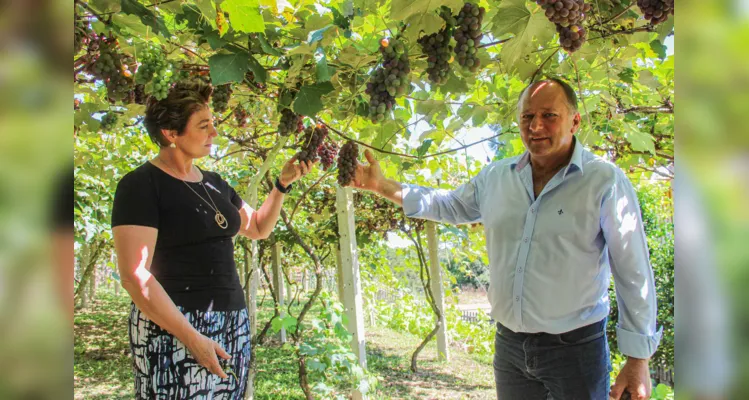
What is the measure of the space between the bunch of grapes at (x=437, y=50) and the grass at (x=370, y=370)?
3.75 metres

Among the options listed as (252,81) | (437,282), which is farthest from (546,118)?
(437,282)

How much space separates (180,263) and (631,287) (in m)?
→ 1.78

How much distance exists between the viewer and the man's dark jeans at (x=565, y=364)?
6.78 ft

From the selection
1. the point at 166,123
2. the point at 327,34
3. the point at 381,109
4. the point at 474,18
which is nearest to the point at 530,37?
the point at 474,18

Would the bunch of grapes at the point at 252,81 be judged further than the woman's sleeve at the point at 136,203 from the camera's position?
Yes

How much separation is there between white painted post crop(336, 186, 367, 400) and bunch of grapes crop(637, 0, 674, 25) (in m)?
3.13

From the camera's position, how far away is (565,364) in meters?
2.08

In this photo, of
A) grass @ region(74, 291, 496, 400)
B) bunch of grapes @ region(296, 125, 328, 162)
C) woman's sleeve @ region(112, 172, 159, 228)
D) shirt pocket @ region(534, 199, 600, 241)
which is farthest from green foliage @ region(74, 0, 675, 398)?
grass @ region(74, 291, 496, 400)

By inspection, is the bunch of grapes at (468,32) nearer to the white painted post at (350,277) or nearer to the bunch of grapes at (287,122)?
the bunch of grapes at (287,122)

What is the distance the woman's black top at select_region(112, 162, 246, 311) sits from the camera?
71.9 inches

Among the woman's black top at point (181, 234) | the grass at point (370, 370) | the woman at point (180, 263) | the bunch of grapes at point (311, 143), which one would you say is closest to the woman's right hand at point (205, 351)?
the woman at point (180, 263)

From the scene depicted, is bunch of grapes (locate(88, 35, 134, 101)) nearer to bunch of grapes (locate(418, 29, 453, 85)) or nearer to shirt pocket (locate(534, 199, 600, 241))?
bunch of grapes (locate(418, 29, 453, 85))
